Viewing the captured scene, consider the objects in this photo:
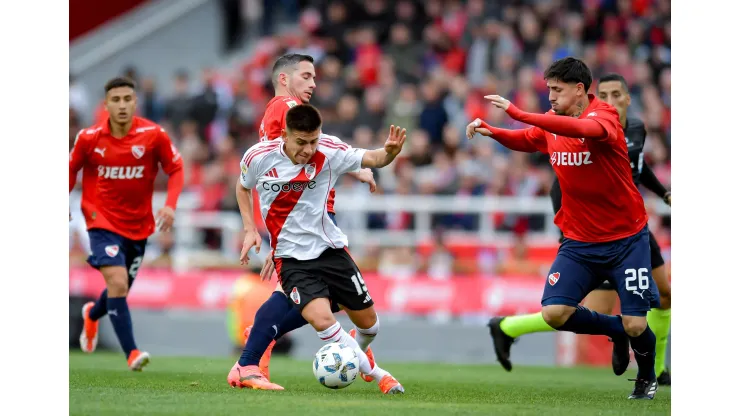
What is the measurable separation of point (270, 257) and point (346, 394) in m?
1.11

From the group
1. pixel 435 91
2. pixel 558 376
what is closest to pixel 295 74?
pixel 558 376

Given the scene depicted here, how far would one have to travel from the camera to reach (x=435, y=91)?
59.6ft

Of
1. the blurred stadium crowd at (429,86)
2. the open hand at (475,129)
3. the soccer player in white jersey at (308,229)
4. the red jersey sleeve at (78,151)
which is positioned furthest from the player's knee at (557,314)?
the blurred stadium crowd at (429,86)

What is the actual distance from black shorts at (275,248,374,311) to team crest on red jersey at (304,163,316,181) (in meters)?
Result: 0.52

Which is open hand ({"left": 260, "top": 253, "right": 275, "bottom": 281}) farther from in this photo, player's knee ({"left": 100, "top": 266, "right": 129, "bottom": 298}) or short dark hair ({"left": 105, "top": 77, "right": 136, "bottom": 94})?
short dark hair ({"left": 105, "top": 77, "right": 136, "bottom": 94})

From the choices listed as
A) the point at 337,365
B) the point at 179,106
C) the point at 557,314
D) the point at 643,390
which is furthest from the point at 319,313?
the point at 179,106

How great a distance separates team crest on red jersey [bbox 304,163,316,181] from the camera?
7355mm

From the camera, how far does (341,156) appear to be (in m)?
7.36

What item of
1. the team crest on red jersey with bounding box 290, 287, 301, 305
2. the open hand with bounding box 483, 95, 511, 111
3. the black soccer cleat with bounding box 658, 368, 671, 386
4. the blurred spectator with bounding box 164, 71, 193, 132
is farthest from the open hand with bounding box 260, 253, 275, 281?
the blurred spectator with bounding box 164, 71, 193, 132

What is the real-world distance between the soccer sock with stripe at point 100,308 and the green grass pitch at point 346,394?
0.46m

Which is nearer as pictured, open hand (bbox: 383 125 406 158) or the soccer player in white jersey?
open hand (bbox: 383 125 406 158)

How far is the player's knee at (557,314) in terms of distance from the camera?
774 centimetres

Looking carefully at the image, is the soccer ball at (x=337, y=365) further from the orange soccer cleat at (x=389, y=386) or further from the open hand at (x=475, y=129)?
the open hand at (x=475, y=129)

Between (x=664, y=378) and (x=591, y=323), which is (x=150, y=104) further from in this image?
(x=591, y=323)
